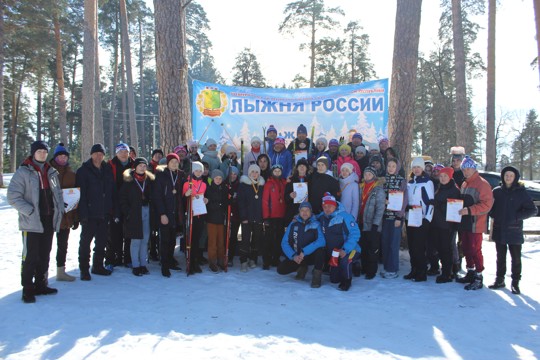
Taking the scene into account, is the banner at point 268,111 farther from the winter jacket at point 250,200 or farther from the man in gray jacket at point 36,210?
the man in gray jacket at point 36,210

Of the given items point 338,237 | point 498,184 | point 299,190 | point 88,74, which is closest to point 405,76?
point 299,190

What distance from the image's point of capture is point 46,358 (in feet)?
11.0

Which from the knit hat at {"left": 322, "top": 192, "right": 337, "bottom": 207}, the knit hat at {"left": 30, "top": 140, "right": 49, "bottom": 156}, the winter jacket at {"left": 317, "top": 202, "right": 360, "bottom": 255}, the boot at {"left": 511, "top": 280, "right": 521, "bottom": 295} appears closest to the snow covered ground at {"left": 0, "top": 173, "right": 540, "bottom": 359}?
the boot at {"left": 511, "top": 280, "right": 521, "bottom": 295}

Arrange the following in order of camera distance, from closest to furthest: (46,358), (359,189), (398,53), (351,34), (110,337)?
(46,358) < (110,337) < (359,189) < (398,53) < (351,34)

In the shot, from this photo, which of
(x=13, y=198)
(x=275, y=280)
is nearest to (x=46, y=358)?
(x=13, y=198)

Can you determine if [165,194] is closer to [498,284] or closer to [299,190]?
[299,190]

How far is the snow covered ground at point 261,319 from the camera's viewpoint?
11.8ft

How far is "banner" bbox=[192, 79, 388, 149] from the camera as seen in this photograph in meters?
8.70

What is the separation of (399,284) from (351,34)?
100 feet

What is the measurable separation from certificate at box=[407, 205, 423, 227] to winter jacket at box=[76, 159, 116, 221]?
15.0 feet

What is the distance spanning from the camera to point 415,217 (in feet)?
19.6

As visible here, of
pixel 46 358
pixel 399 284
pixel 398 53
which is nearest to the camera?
pixel 46 358

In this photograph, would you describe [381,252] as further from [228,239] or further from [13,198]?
[13,198]

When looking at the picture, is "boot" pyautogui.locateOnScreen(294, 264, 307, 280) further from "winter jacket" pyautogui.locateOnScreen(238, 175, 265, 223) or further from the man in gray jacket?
the man in gray jacket
